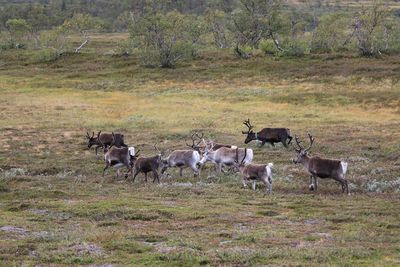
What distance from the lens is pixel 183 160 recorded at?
27750mm

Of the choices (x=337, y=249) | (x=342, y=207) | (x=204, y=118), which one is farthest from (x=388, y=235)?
(x=204, y=118)

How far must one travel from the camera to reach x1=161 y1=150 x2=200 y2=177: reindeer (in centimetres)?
2764

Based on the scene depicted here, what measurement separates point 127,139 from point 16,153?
7.28m

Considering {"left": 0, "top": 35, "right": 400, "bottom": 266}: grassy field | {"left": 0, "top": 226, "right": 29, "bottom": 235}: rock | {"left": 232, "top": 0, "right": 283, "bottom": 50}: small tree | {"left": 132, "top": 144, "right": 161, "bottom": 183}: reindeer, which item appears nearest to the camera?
{"left": 0, "top": 35, "right": 400, "bottom": 266}: grassy field

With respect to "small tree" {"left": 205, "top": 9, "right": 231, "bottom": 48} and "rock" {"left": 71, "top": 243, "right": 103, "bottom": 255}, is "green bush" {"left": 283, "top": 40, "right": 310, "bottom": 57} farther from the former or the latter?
"rock" {"left": 71, "top": 243, "right": 103, "bottom": 255}

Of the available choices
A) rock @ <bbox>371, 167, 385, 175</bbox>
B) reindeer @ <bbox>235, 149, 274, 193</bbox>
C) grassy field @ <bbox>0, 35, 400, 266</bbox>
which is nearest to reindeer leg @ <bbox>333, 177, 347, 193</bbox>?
grassy field @ <bbox>0, 35, 400, 266</bbox>

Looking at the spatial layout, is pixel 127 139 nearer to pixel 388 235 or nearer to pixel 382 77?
pixel 388 235

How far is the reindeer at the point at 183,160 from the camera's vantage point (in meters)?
27.6

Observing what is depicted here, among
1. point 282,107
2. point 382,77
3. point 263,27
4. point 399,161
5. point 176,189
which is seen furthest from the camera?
point 263,27

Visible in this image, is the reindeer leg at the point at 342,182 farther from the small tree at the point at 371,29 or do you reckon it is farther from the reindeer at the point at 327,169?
the small tree at the point at 371,29

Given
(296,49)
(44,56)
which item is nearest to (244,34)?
(296,49)

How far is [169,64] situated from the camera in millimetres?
77938

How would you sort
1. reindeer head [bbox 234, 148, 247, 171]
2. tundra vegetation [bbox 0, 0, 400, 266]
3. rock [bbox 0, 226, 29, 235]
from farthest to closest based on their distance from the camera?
reindeer head [bbox 234, 148, 247, 171] < rock [bbox 0, 226, 29, 235] < tundra vegetation [bbox 0, 0, 400, 266]

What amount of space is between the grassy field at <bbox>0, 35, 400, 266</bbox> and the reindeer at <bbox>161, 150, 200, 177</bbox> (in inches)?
23.1
